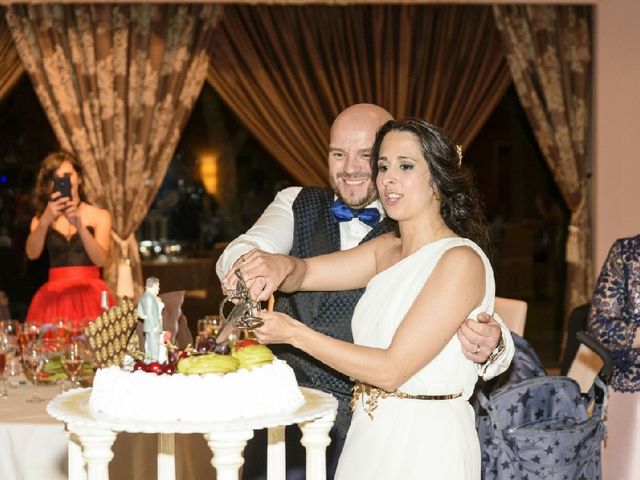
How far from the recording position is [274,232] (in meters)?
3.75

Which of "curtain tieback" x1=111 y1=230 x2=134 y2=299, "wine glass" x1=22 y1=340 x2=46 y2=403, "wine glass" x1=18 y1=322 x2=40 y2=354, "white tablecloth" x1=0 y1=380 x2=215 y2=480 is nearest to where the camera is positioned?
"white tablecloth" x1=0 y1=380 x2=215 y2=480

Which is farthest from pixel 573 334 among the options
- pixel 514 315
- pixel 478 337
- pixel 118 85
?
pixel 118 85

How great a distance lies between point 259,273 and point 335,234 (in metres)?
0.68

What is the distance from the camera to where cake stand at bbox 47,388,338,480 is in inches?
100

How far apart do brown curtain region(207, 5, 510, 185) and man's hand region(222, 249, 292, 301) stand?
16.0ft

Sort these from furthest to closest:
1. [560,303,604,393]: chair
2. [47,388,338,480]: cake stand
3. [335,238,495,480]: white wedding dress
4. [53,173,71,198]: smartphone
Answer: [53,173,71,198]: smartphone → [560,303,604,393]: chair → [335,238,495,480]: white wedding dress → [47,388,338,480]: cake stand

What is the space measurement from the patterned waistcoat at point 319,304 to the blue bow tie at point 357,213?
2.0 inches

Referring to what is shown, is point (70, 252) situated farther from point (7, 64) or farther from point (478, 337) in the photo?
point (478, 337)

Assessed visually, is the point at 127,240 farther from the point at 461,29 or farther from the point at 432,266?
the point at 432,266

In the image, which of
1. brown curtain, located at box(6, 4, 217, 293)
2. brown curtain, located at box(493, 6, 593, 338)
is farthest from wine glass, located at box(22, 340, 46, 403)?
brown curtain, located at box(493, 6, 593, 338)

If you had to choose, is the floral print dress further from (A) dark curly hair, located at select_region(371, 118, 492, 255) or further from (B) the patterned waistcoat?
(A) dark curly hair, located at select_region(371, 118, 492, 255)

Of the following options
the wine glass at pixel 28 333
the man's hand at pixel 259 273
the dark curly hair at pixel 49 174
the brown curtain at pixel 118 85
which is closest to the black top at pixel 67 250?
the dark curly hair at pixel 49 174

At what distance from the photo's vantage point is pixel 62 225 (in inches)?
261

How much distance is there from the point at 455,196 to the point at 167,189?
5347mm
